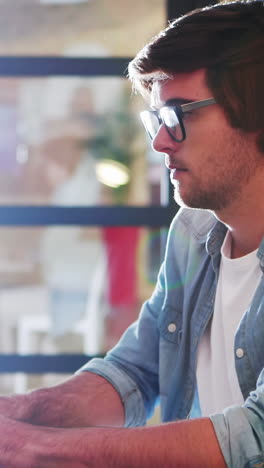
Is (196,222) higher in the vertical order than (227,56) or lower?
lower

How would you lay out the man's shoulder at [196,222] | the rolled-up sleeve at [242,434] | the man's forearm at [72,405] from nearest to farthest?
the rolled-up sleeve at [242,434], the man's forearm at [72,405], the man's shoulder at [196,222]

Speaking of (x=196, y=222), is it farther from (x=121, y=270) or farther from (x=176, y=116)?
(x=121, y=270)

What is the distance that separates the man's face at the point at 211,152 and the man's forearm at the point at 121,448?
0.48m

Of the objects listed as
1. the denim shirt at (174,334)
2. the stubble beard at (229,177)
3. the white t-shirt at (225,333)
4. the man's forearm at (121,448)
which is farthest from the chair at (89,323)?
the man's forearm at (121,448)

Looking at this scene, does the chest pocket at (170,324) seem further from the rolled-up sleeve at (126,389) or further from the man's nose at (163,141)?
the man's nose at (163,141)

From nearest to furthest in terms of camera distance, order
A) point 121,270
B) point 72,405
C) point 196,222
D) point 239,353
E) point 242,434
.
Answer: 1. point 242,434
2. point 239,353
3. point 72,405
4. point 196,222
5. point 121,270

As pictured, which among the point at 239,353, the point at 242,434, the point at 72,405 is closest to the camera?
the point at 242,434

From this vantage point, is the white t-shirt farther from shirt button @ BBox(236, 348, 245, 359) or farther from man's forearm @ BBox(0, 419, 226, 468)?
man's forearm @ BBox(0, 419, 226, 468)

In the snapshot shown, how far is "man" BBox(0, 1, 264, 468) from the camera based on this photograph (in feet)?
4.71

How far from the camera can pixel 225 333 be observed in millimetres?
1693

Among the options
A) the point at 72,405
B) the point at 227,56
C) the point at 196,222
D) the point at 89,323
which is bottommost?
the point at 89,323

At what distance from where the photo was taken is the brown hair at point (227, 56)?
5.46ft

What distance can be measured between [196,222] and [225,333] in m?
0.31

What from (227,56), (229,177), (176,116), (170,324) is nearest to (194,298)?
(170,324)
